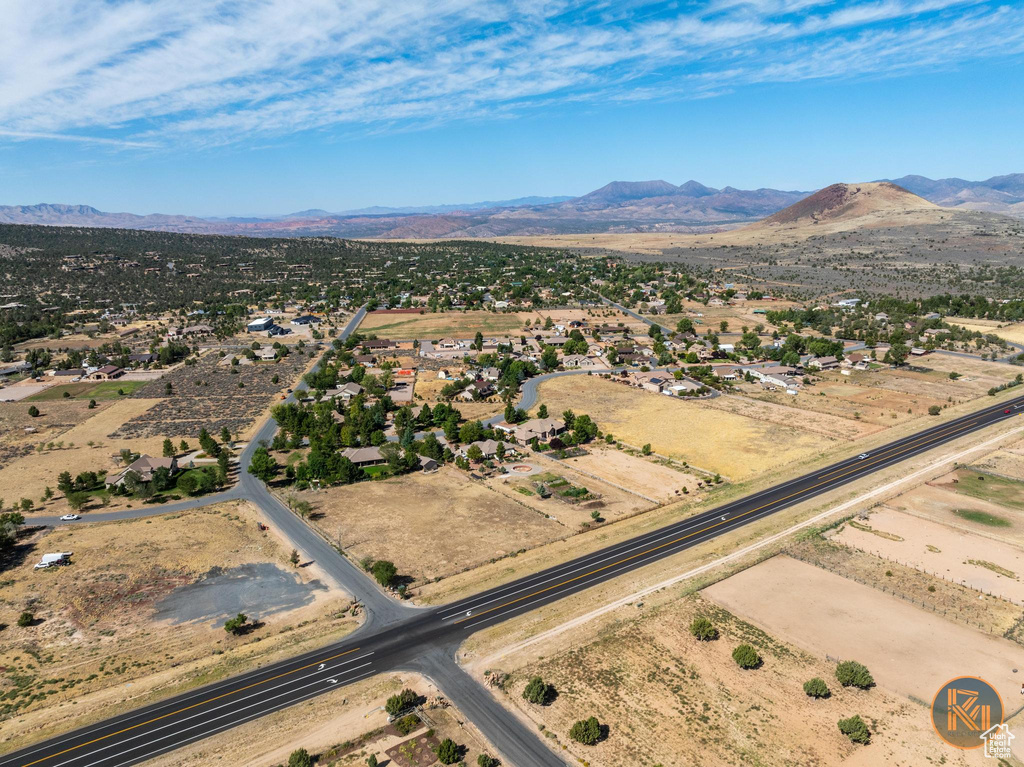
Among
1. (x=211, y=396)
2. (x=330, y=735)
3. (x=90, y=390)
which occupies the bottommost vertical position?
(x=330, y=735)

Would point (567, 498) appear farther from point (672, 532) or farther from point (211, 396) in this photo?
point (211, 396)

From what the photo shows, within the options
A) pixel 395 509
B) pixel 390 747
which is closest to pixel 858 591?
pixel 390 747

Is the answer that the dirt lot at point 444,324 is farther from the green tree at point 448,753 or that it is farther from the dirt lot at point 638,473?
the green tree at point 448,753

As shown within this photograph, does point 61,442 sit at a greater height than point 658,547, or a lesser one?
greater

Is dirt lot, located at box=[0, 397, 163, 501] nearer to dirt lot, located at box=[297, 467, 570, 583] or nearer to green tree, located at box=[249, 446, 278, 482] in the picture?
green tree, located at box=[249, 446, 278, 482]

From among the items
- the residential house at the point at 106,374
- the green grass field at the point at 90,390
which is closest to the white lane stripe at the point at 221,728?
the green grass field at the point at 90,390

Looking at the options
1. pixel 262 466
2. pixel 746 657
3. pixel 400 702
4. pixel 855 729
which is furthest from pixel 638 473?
pixel 262 466
